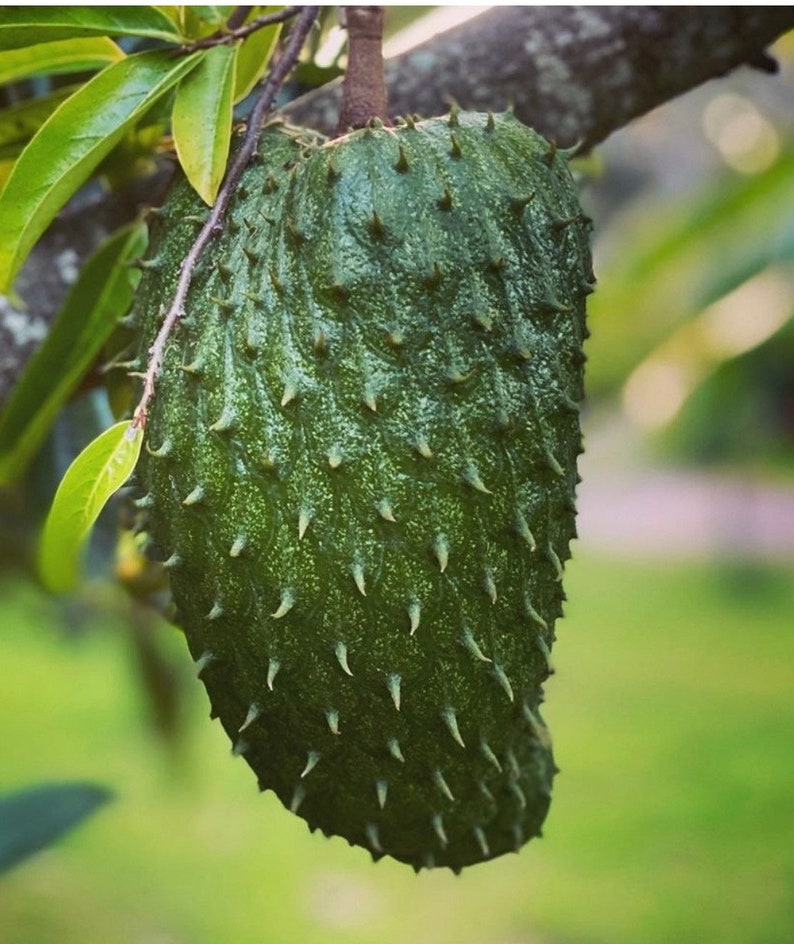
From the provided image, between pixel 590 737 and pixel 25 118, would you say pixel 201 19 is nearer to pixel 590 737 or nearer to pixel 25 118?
pixel 25 118

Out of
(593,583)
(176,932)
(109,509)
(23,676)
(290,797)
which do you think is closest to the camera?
(290,797)

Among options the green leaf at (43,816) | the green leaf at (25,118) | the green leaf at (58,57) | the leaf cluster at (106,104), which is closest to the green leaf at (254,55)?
the leaf cluster at (106,104)

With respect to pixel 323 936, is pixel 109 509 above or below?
above

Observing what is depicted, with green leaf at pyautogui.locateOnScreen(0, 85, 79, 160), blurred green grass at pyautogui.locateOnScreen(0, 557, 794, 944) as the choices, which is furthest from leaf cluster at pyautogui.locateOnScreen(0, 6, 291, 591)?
blurred green grass at pyautogui.locateOnScreen(0, 557, 794, 944)

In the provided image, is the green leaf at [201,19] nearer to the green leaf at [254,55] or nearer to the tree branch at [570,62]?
the green leaf at [254,55]

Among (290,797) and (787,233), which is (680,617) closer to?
(787,233)

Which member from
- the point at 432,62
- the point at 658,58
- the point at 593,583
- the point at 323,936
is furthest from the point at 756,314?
the point at 593,583

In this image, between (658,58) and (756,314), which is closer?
(658,58)

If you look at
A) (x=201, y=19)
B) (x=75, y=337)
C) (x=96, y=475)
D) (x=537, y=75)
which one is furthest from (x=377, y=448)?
(x=537, y=75)
